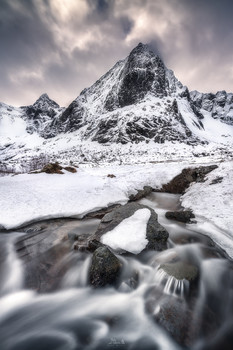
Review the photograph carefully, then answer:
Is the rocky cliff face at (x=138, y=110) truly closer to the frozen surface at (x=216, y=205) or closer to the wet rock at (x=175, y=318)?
the frozen surface at (x=216, y=205)

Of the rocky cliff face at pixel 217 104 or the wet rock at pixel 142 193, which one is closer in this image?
the wet rock at pixel 142 193

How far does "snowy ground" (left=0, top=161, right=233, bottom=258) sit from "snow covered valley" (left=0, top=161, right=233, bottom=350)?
2.2 inches

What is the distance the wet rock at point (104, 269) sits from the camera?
3.32 m

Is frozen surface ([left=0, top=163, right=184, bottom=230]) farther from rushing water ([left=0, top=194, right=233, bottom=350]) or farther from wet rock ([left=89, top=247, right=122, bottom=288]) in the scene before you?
wet rock ([left=89, top=247, right=122, bottom=288])

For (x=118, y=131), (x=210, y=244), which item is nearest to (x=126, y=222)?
(x=210, y=244)

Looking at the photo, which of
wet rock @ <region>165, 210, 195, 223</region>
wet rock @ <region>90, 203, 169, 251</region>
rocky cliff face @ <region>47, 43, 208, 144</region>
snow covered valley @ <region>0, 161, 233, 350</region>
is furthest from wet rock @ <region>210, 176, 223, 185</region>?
rocky cliff face @ <region>47, 43, 208, 144</region>

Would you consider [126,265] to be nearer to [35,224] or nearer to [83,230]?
[83,230]

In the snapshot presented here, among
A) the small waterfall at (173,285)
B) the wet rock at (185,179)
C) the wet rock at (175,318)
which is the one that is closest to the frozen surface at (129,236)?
the small waterfall at (173,285)

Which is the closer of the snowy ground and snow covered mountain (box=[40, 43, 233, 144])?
the snowy ground

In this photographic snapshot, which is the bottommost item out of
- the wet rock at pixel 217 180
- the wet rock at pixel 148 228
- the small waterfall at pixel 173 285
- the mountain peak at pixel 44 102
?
the small waterfall at pixel 173 285

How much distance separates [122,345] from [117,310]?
573 mm

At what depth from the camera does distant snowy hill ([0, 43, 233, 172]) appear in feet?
130

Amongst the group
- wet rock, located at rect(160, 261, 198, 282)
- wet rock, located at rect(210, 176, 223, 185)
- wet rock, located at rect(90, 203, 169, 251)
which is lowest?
wet rock, located at rect(160, 261, 198, 282)

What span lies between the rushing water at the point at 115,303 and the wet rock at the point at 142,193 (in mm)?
4123
